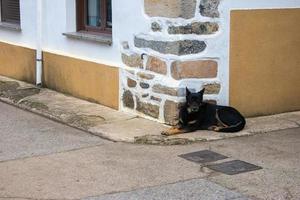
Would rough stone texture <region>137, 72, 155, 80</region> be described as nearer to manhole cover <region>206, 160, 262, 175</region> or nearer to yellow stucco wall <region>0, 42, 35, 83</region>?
manhole cover <region>206, 160, 262, 175</region>

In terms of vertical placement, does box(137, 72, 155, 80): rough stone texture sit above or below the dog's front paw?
above

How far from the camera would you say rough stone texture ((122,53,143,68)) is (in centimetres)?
829

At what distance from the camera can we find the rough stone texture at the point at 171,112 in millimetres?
7758

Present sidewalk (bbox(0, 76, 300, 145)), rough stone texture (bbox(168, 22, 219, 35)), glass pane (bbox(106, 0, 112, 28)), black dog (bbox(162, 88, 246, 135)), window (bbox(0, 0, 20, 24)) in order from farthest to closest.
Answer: window (bbox(0, 0, 20, 24))
glass pane (bbox(106, 0, 112, 28))
rough stone texture (bbox(168, 22, 219, 35))
black dog (bbox(162, 88, 246, 135))
sidewalk (bbox(0, 76, 300, 145))

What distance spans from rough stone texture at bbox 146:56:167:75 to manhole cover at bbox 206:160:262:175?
1.84 meters

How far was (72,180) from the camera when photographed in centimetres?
596

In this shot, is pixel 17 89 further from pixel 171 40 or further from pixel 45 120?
pixel 171 40

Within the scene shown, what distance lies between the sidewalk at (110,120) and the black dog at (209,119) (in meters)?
0.09

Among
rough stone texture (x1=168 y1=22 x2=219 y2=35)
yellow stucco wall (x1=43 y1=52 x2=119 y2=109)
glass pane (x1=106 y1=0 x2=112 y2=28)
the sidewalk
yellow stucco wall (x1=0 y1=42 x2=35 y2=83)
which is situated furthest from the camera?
yellow stucco wall (x1=0 y1=42 x2=35 y2=83)

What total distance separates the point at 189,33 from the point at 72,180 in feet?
8.75

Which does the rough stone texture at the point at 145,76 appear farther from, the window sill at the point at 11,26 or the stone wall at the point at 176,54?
the window sill at the point at 11,26

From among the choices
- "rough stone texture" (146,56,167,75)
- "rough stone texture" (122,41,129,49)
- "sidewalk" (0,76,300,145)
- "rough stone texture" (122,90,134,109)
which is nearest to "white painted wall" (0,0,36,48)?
"sidewalk" (0,76,300,145)

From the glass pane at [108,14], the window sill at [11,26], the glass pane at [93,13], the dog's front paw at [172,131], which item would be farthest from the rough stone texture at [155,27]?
the window sill at [11,26]

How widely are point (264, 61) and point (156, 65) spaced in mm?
1483
